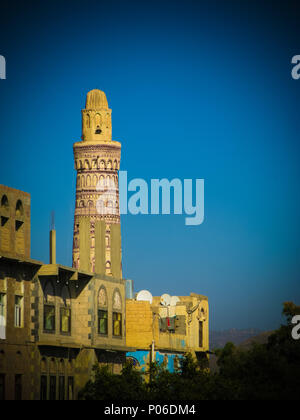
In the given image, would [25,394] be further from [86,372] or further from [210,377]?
[210,377]

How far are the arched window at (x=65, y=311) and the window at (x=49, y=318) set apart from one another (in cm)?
113

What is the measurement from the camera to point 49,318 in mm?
56000

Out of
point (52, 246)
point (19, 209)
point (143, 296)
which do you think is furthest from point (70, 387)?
point (143, 296)

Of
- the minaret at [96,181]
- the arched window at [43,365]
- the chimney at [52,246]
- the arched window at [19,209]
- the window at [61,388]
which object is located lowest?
the window at [61,388]

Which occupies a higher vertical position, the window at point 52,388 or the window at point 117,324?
the window at point 117,324

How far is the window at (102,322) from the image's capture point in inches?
2375

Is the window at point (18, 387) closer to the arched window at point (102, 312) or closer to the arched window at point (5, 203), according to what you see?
the arched window at point (5, 203)

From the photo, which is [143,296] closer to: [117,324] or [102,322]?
[117,324]

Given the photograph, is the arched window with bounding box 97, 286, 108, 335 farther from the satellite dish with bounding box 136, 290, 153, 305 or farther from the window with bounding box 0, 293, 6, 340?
the satellite dish with bounding box 136, 290, 153, 305

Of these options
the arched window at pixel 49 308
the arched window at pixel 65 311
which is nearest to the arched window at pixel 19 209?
the arched window at pixel 49 308

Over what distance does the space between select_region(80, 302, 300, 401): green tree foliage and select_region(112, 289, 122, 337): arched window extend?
400 centimetres

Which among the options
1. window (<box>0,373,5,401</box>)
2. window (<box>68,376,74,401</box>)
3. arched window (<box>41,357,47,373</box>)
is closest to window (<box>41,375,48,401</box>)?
arched window (<box>41,357,47,373</box>)

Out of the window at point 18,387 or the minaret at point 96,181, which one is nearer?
the window at point 18,387
